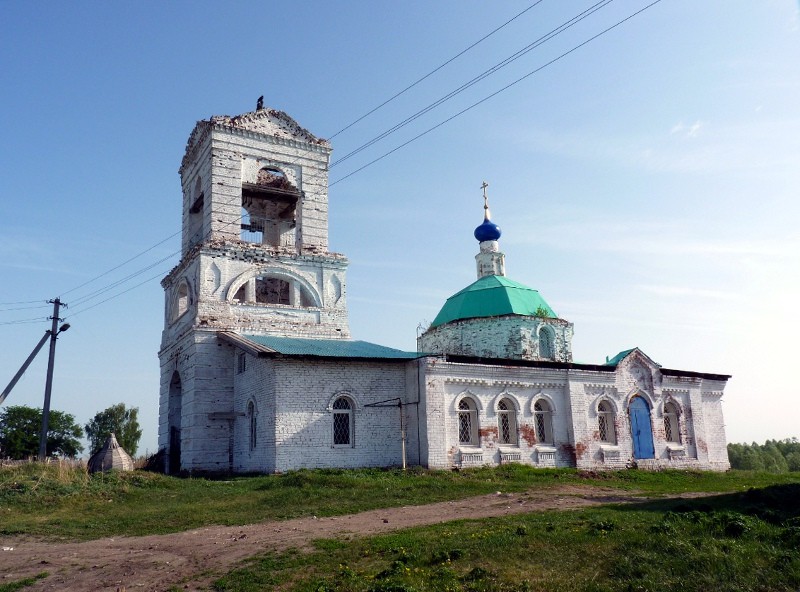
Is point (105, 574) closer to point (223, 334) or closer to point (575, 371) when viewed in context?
point (223, 334)

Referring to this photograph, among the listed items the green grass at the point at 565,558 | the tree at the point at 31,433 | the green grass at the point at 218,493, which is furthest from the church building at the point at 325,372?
the tree at the point at 31,433

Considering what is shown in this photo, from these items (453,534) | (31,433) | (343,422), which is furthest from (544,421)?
(31,433)

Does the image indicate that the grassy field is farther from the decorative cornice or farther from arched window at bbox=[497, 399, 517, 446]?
arched window at bbox=[497, 399, 517, 446]

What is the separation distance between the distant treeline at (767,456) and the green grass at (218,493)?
26.8 meters

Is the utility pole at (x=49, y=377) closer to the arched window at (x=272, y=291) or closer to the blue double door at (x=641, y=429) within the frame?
the arched window at (x=272, y=291)

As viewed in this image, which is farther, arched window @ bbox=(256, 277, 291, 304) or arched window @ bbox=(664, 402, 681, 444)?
arched window @ bbox=(256, 277, 291, 304)

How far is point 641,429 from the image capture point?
78.8 feet

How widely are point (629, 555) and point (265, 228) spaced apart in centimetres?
2246

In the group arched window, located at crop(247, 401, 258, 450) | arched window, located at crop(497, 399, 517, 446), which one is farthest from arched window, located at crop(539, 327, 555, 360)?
arched window, located at crop(247, 401, 258, 450)

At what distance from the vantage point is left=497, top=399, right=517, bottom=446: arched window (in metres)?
21.9

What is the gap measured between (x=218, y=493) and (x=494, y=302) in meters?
15.9

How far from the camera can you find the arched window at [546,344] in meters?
28.7

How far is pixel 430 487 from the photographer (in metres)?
17.0

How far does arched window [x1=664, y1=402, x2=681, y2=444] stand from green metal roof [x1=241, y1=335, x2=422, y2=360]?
1040 cm
